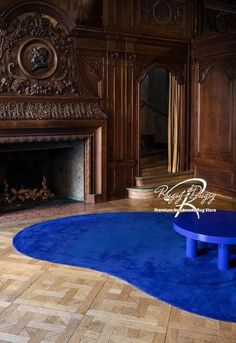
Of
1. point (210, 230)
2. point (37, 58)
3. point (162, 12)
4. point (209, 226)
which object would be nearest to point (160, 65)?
point (162, 12)

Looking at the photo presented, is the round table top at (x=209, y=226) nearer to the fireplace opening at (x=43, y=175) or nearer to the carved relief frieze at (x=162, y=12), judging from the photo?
the fireplace opening at (x=43, y=175)

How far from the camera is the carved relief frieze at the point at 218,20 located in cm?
755

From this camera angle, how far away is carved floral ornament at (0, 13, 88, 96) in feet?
18.2

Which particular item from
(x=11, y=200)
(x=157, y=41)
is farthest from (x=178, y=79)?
(x=11, y=200)

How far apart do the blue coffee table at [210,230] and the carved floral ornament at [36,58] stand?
276 cm

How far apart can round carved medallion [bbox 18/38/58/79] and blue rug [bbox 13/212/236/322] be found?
6.58ft

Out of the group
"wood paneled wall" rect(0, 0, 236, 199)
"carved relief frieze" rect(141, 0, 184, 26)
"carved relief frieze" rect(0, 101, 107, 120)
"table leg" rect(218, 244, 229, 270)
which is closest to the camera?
"table leg" rect(218, 244, 229, 270)

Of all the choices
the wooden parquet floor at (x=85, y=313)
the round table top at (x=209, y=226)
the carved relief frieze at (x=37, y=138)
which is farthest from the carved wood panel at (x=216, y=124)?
the wooden parquet floor at (x=85, y=313)

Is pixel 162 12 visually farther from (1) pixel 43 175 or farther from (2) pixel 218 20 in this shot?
(1) pixel 43 175

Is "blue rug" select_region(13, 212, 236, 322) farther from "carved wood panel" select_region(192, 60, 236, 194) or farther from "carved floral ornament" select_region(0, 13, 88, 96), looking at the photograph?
"carved floral ornament" select_region(0, 13, 88, 96)

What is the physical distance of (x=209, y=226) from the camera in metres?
3.91

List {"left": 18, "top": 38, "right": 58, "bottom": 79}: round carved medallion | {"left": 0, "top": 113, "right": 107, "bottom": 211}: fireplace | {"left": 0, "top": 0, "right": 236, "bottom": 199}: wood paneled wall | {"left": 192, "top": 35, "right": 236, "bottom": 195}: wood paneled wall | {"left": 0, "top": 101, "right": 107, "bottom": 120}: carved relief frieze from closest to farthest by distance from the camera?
{"left": 0, "top": 101, "right": 107, "bottom": 120}: carved relief frieze, {"left": 18, "top": 38, "right": 58, "bottom": 79}: round carved medallion, {"left": 0, "top": 113, "right": 107, "bottom": 211}: fireplace, {"left": 0, "top": 0, "right": 236, "bottom": 199}: wood paneled wall, {"left": 192, "top": 35, "right": 236, "bottom": 195}: wood paneled wall

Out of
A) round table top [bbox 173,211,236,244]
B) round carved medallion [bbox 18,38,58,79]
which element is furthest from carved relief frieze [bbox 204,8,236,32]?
round table top [bbox 173,211,236,244]

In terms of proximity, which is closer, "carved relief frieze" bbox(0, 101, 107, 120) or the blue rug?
the blue rug
